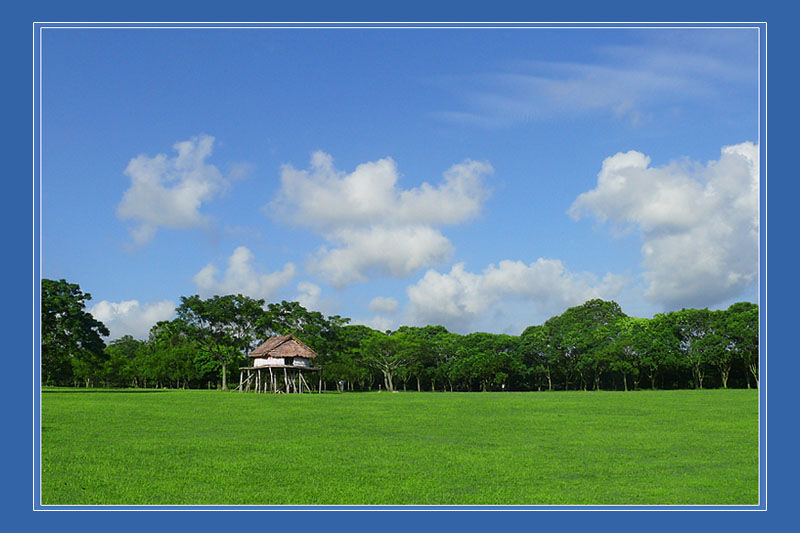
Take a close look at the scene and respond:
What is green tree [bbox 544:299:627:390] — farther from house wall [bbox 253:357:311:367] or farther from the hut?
house wall [bbox 253:357:311:367]

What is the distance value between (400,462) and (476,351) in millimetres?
44073

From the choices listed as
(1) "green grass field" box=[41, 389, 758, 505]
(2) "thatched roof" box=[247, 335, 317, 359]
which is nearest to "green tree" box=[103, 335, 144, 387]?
(2) "thatched roof" box=[247, 335, 317, 359]

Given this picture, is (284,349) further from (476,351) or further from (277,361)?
(476,351)

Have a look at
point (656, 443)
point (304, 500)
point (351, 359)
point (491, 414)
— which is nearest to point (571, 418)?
point (491, 414)

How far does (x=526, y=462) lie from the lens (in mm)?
9531

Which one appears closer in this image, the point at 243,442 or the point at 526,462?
the point at 526,462

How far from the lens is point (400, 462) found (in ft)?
31.4

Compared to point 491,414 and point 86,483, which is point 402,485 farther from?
point 491,414

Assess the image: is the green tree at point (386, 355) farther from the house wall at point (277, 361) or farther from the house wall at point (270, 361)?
the house wall at point (270, 361)

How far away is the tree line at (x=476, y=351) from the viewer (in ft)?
152

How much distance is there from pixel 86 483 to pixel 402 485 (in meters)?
3.54

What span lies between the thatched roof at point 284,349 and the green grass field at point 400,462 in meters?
26.1

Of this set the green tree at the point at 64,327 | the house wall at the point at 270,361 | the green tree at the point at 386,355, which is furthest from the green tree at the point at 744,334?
the green tree at the point at 64,327

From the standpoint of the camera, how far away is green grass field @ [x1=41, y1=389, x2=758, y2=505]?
7.46 meters
